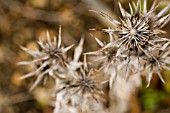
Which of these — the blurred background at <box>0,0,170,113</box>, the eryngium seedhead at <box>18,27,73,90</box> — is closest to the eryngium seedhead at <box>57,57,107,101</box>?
the eryngium seedhead at <box>18,27,73,90</box>

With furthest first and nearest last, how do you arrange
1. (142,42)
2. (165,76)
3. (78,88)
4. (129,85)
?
(165,76)
(129,85)
(78,88)
(142,42)

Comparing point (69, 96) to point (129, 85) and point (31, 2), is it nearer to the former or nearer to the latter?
point (129, 85)

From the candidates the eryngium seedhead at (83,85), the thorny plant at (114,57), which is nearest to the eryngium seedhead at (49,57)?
the thorny plant at (114,57)

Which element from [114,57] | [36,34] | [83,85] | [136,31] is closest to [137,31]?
[136,31]

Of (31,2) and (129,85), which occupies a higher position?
(31,2)

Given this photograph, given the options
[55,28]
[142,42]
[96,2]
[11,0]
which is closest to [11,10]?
[11,0]

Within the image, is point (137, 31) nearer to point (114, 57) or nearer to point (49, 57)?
point (114, 57)
